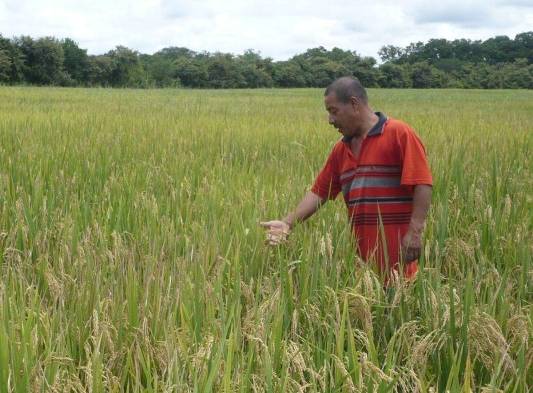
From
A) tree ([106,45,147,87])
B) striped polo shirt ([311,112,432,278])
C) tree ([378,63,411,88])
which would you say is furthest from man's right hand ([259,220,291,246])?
tree ([378,63,411,88])

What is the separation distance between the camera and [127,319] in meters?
1.75

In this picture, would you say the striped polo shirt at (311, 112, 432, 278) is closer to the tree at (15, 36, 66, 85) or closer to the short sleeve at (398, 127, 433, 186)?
the short sleeve at (398, 127, 433, 186)

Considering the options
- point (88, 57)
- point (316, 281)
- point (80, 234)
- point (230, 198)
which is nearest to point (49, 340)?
point (316, 281)

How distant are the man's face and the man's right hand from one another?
18.3 inches

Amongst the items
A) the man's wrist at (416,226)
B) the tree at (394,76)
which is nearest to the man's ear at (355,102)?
the man's wrist at (416,226)

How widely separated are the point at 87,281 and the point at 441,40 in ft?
276

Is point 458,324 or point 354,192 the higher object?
point 354,192

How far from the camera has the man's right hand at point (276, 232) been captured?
2.40m

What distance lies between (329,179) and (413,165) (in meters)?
0.47

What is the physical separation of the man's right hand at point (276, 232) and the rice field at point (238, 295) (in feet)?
0.14

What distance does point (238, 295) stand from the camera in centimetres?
170

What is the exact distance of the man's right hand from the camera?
94.3 inches

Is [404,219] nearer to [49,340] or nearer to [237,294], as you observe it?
[237,294]

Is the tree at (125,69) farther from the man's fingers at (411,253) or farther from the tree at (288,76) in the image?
the man's fingers at (411,253)
